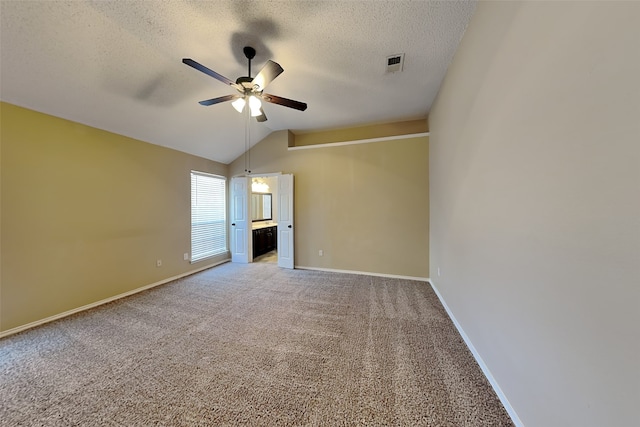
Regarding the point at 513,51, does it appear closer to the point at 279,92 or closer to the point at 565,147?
the point at 565,147

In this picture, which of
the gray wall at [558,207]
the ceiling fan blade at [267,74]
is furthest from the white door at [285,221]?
the gray wall at [558,207]

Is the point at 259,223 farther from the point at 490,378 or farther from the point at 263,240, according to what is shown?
the point at 490,378

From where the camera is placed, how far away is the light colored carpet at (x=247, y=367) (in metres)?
1.49

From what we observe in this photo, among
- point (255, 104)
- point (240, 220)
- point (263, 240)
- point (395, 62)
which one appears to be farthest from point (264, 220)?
point (395, 62)

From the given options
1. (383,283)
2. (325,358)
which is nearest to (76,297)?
(325,358)

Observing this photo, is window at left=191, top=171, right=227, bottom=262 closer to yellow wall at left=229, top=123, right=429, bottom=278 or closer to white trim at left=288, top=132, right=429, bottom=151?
yellow wall at left=229, top=123, right=429, bottom=278

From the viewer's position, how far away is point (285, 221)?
4895 mm

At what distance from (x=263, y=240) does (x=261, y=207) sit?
1224 millimetres

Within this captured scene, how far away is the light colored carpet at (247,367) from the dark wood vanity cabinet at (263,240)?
266 centimetres

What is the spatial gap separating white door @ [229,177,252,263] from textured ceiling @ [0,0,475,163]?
2.10 metres

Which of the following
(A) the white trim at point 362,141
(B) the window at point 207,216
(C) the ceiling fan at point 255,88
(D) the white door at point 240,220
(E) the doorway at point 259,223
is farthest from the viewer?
(D) the white door at point 240,220

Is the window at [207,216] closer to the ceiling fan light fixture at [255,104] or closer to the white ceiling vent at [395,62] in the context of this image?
the ceiling fan light fixture at [255,104]

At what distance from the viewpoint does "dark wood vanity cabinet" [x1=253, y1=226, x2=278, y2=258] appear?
579 cm

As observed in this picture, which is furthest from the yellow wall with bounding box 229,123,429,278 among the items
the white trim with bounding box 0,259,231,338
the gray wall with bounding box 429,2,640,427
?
the white trim with bounding box 0,259,231,338
